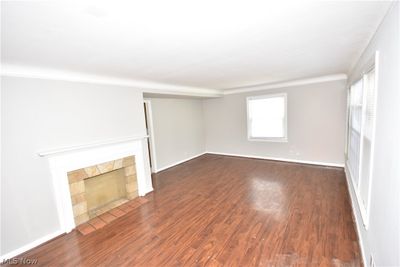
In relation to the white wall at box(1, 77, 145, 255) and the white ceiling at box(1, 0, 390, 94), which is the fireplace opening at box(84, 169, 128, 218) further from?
the white ceiling at box(1, 0, 390, 94)

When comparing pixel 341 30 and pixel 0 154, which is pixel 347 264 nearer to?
pixel 341 30

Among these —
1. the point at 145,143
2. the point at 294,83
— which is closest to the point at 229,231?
the point at 145,143

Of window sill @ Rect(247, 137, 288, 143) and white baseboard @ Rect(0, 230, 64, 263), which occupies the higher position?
window sill @ Rect(247, 137, 288, 143)

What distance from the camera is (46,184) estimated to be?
253cm

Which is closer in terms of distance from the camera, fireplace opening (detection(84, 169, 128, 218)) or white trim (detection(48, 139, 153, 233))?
white trim (detection(48, 139, 153, 233))

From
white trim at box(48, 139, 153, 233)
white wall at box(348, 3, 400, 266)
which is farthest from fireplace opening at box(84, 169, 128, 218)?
white wall at box(348, 3, 400, 266)

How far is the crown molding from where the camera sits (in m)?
2.22

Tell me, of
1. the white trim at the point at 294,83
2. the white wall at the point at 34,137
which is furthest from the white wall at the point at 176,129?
the white wall at the point at 34,137

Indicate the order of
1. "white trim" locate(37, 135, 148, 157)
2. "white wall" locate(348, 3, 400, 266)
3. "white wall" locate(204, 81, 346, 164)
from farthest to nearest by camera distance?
"white wall" locate(204, 81, 346, 164) → "white trim" locate(37, 135, 148, 157) → "white wall" locate(348, 3, 400, 266)

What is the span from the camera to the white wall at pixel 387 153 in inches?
42.4

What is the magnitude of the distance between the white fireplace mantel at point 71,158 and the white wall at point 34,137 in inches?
3.1

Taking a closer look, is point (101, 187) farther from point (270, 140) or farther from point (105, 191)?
point (270, 140)

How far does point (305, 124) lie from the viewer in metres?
4.93

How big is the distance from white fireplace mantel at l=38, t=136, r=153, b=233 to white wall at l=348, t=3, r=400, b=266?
134 inches
